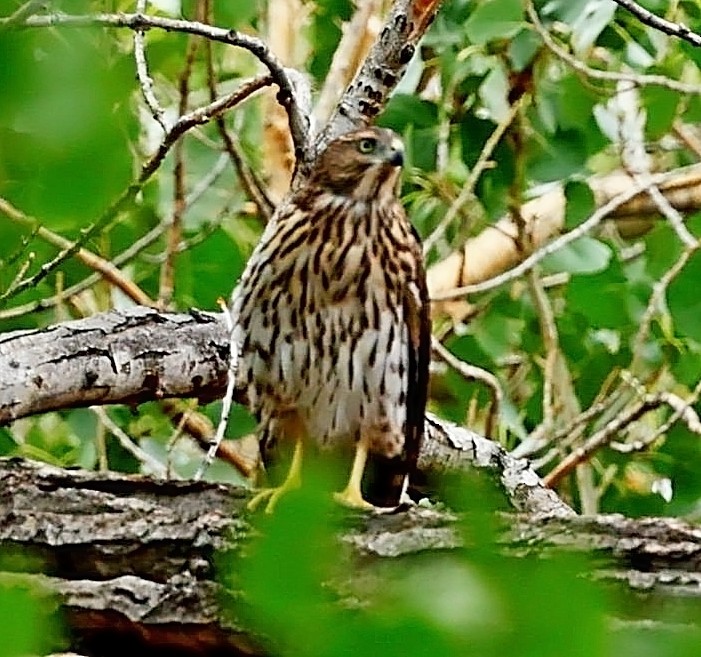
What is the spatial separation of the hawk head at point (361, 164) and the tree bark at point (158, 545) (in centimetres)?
89

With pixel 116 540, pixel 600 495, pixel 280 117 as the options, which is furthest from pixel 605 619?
pixel 280 117

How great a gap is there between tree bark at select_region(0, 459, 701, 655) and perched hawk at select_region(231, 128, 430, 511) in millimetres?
669

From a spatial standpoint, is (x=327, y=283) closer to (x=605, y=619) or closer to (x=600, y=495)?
(x=600, y=495)

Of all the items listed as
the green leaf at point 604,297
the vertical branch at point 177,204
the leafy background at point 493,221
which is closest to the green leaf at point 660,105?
the leafy background at point 493,221

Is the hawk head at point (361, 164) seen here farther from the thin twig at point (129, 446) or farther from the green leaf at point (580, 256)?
the thin twig at point (129, 446)

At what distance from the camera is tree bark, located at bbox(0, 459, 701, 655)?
3.40 ft

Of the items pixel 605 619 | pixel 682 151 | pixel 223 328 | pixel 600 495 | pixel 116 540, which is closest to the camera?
pixel 605 619

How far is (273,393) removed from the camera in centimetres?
209

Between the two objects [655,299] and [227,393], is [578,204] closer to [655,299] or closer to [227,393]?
[655,299]

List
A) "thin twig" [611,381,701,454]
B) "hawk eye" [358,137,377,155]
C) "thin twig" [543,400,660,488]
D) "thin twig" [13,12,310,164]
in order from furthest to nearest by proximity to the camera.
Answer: "thin twig" [611,381,701,454]
"thin twig" [543,400,660,488]
"hawk eye" [358,137,377,155]
"thin twig" [13,12,310,164]

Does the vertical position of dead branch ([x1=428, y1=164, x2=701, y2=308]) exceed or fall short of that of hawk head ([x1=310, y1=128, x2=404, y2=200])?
it falls short

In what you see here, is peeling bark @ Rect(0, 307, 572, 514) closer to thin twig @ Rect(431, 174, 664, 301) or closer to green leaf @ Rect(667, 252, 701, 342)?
green leaf @ Rect(667, 252, 701, 342)

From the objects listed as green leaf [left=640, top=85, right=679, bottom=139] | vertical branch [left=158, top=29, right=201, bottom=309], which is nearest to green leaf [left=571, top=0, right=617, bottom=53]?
green leaf [left=640, top=85, right=679, bottom=139]

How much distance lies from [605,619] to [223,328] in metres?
1.63
